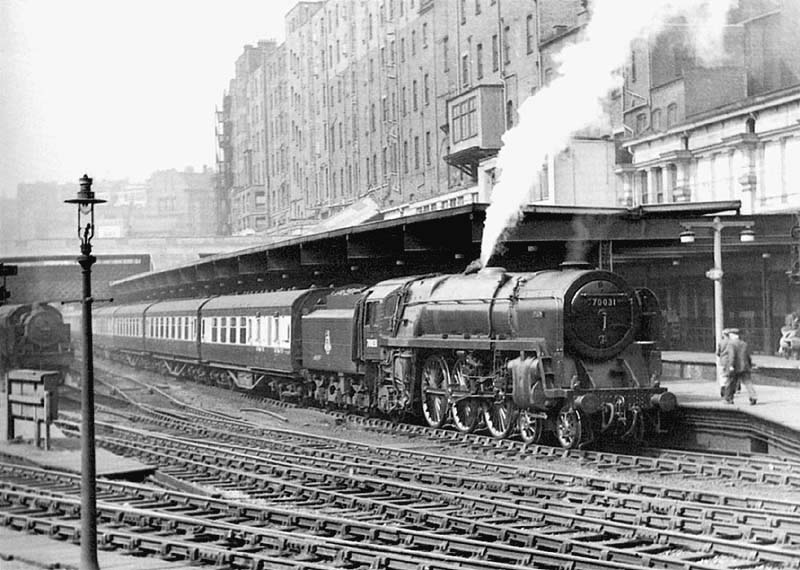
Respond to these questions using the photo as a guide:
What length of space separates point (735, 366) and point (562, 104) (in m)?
4.71

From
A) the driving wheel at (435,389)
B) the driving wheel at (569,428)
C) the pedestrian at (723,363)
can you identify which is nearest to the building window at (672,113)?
the pedestrian at (723,363)

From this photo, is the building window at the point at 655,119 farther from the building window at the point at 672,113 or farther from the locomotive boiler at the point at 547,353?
the locomotive boiler at the point at 547,353

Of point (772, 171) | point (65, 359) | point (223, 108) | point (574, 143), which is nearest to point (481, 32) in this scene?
point (574, 143)

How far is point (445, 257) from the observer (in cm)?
2052

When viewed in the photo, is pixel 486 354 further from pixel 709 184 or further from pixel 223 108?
pixel 709 184

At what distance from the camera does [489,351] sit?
1545 centimetres

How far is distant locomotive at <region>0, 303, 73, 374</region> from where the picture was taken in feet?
74.1

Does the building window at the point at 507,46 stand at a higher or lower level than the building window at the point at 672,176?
higher

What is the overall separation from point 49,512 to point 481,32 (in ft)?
45.9

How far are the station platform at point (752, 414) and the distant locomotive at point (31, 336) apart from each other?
43.8ft

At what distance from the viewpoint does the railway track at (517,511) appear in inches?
329

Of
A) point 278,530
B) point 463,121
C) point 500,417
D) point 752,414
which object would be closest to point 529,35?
point 463,121

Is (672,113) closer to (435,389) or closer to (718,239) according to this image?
(718,239)

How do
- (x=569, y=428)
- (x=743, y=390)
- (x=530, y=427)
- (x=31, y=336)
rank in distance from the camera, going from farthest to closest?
(x=31, y=336) → (x=743, y=390) → (x=530, y=427) → (x=569, y=428)
